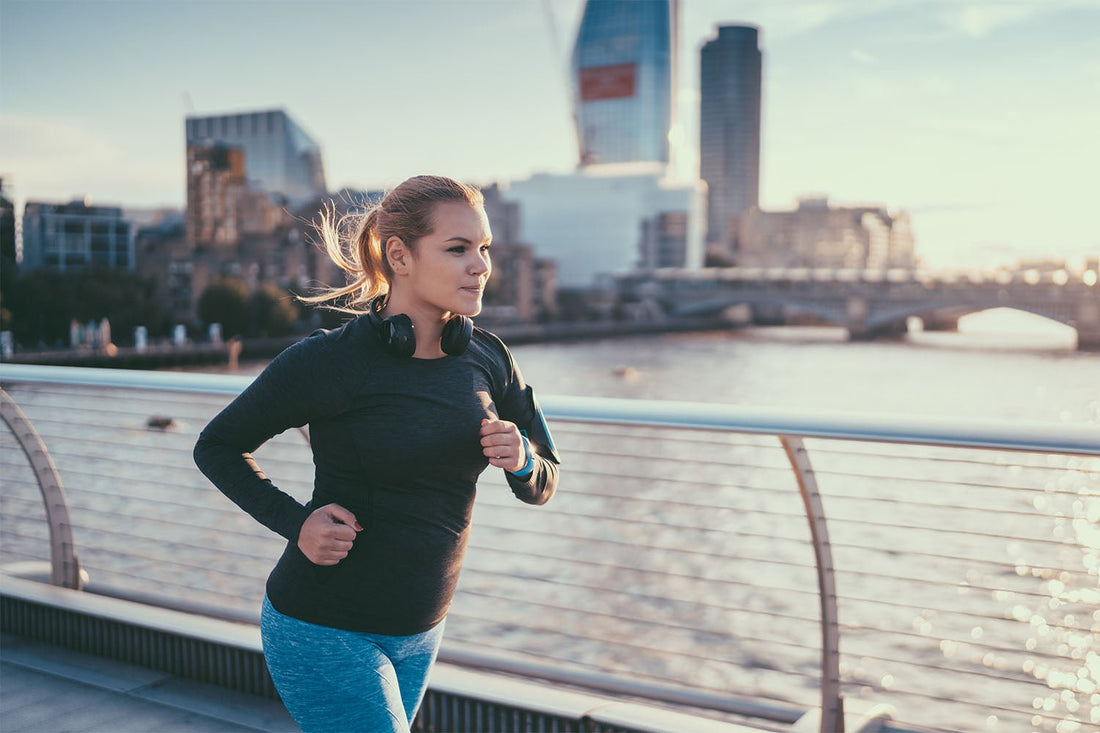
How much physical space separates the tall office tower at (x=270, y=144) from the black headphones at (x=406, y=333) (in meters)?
97.4

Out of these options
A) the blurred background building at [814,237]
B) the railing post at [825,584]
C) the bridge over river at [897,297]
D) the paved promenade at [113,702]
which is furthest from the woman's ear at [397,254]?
the blurred background building at [814,237]

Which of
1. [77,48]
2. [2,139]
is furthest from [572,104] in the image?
[2,139]

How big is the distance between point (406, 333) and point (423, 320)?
0.18 feet

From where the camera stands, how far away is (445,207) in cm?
140

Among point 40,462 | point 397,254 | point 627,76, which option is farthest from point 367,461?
point 627,76

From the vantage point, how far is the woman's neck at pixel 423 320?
4.64 feet

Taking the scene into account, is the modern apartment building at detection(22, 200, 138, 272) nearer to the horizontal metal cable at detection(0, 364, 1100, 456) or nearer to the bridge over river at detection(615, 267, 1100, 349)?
the bridge over river at detection(615, 267, 1100, 349)

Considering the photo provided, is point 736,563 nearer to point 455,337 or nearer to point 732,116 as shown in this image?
point 455,337

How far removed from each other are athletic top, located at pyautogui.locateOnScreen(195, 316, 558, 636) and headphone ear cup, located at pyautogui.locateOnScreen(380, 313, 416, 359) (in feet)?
0.08

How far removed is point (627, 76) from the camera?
12825cm

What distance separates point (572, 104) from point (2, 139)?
11890 cm

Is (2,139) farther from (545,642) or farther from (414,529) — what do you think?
(414,529)

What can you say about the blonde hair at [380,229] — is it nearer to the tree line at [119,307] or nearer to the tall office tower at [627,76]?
the tree line at [119,307]

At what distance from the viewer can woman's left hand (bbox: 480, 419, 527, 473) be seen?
135 cm
